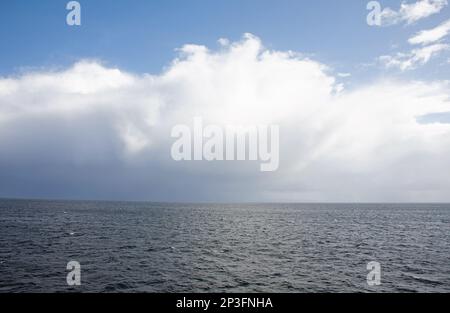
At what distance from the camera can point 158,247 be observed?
61.2m

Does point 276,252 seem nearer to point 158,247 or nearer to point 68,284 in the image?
point 158,247

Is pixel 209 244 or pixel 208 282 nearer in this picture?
pixel 208 282
